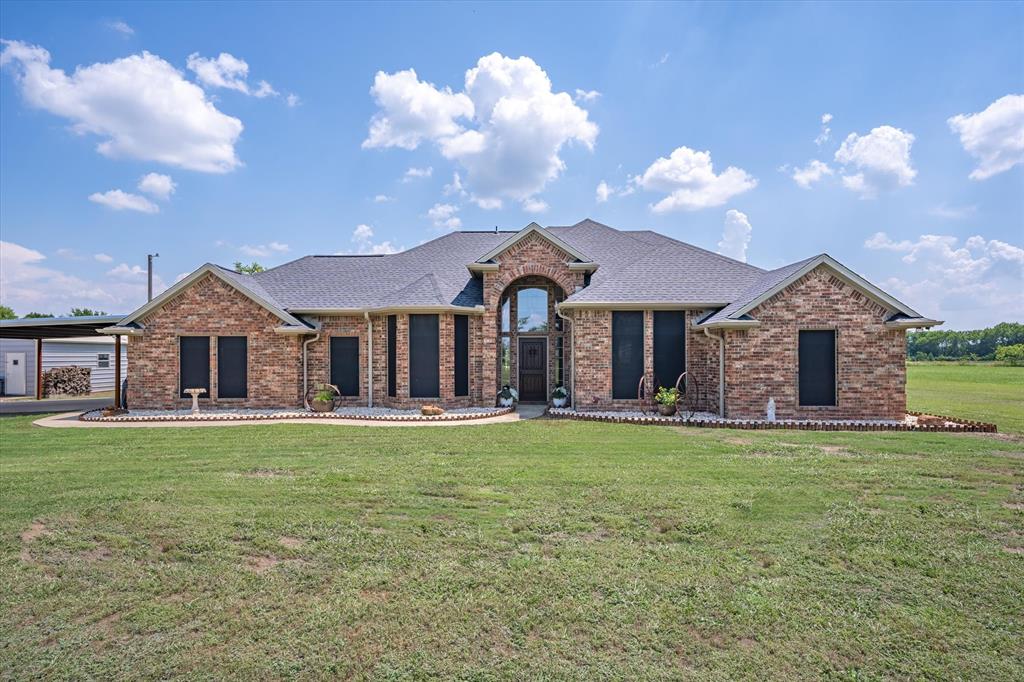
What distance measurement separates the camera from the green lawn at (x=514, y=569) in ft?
10.9

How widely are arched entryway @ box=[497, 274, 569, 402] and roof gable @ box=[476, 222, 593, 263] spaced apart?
5.71ft

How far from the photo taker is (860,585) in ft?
13.9

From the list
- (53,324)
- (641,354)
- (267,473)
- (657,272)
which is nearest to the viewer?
(267,473)

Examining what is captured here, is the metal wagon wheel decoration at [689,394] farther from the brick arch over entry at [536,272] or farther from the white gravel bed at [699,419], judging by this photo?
the brick arch over entry at [536,272]

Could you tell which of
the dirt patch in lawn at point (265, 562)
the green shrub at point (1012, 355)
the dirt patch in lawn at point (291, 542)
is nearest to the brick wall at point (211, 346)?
the dirt patch in lawn at point (291, 542)

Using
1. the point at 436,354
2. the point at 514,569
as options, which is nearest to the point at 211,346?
the point at 436,354

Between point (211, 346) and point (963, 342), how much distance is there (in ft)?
442

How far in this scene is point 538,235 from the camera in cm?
1648

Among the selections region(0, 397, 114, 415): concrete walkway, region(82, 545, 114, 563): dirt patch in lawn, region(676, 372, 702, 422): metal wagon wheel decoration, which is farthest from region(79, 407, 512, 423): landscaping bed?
region(82, 545, 114, 563): dirt patch in lawn

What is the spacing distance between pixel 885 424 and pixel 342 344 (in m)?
16.0

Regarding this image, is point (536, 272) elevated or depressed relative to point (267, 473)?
elevated

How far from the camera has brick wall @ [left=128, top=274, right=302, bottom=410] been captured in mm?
15898

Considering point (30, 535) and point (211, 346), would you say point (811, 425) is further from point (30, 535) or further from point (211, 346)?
point (211, 346)

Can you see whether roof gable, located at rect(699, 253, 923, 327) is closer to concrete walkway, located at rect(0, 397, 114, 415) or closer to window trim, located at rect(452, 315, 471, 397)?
window trim, located at rect(452, 315, 471, 397)
